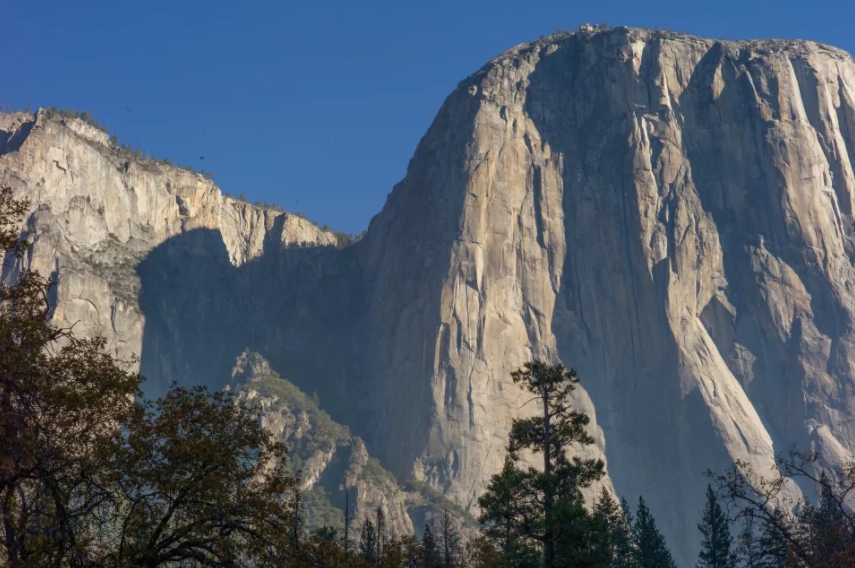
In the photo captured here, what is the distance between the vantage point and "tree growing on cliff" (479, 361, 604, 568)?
124 ft

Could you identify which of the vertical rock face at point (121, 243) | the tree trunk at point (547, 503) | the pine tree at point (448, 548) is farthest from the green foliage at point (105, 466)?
the vertical rock face at point (121, 243)

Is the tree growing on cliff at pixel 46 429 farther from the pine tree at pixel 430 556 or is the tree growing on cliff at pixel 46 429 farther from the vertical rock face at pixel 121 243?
the vertical rock face at pixel 121 243

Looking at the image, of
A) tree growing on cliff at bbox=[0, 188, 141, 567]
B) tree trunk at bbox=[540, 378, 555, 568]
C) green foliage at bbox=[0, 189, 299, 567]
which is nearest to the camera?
tree growing on cliff at bbox=[0, 188, 141, 567]

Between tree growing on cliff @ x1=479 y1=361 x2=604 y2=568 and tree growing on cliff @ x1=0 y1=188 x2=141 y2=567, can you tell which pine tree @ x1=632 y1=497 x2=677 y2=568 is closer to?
tree growing on cliff @ x1=479 y1=361 x2=604 y2=568

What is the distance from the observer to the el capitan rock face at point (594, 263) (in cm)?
15650

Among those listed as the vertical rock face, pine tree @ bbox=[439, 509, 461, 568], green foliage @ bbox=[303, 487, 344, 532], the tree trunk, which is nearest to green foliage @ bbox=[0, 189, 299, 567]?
the tree trunk

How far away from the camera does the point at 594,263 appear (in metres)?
171

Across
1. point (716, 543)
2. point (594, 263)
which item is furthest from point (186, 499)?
point (594, 263)

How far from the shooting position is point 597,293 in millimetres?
168125

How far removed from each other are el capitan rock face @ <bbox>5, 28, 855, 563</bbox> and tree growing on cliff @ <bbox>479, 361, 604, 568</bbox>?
11281 cm

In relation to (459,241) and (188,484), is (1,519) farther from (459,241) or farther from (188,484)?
(459,241)

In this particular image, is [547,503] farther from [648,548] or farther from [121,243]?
[121,243]

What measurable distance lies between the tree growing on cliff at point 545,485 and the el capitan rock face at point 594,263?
11281 cm

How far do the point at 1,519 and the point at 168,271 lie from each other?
179131mm
